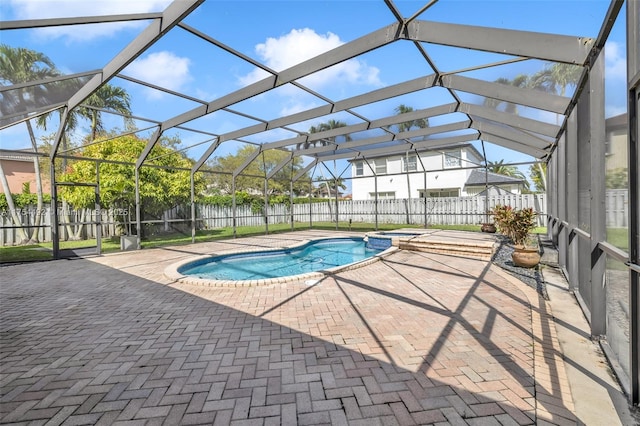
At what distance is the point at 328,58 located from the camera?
4797mm

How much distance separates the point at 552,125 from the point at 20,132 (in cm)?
1319

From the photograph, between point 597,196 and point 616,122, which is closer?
point 616,122

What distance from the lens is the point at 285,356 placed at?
265 cm

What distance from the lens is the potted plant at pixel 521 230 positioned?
227 inches

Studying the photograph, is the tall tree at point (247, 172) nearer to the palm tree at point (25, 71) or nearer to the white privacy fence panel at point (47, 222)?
the white privacy fence panel at point (47, 222)

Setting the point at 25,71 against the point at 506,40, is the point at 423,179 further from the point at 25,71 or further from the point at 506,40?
the point at 25,71

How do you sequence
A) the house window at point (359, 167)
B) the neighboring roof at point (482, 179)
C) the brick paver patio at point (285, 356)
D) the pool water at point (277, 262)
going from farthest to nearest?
the house window at point (359, 167)
the neighboring roof at point (482, 179)
the pool water at point (277, 262)
the brick paver patio at point (285, 356)

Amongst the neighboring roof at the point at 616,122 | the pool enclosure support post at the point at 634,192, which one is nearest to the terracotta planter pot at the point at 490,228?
the neighboring roof at the point at 616,122

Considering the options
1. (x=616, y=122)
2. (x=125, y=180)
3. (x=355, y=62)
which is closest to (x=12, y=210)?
(x=125, y=180)

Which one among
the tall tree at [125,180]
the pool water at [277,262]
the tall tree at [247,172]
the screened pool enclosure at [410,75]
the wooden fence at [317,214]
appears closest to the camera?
the screened pool enclosure at [410,75]

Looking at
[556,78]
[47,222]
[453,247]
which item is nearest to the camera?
[556,78]

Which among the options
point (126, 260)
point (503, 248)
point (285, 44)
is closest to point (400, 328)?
point (285, 44)

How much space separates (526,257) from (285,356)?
18.3 ft

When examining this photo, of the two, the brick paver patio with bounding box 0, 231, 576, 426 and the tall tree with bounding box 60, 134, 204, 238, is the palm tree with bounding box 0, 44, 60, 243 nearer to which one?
the brick paver patio with bounding box 0, 231, 576, 426
